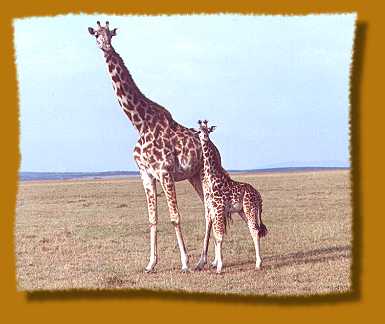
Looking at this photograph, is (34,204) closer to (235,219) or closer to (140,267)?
(140,267)

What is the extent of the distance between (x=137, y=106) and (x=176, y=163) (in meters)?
0.51

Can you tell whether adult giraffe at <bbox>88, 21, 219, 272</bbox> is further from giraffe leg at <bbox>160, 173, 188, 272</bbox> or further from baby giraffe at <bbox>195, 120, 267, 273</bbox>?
baby giraffe at <bbox>195, 120, 267, 273</bbox>

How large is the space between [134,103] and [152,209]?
0.80 meters

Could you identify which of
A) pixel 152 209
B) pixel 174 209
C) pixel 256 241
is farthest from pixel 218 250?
pixel 152 209

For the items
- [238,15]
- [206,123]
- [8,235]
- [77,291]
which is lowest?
[77,291]

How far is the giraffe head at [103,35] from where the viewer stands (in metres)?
6.02

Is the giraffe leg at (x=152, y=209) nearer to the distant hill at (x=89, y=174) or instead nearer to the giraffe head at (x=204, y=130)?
the distant hill at (x=89, y=174)


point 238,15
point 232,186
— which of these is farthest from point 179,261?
point 238,15

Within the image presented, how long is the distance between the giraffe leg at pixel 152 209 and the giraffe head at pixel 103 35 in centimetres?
97

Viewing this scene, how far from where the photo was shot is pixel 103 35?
6035 millimetres

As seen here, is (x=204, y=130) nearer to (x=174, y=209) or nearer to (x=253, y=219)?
(x=174, y=209)

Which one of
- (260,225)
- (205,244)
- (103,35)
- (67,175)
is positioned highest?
(103,35)

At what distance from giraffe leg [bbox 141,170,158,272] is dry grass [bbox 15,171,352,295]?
0.07m

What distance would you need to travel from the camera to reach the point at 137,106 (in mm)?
6219
